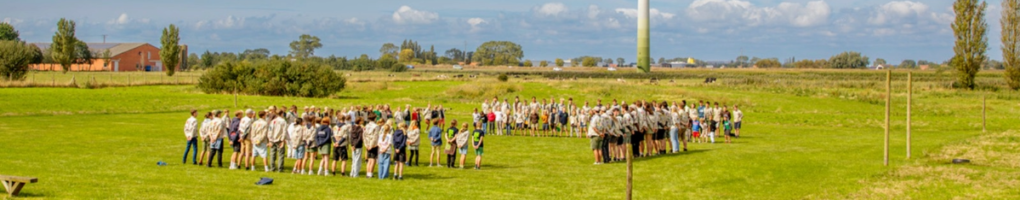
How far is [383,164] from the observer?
20125mm

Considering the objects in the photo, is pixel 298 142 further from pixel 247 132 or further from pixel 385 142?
pixel 385 142

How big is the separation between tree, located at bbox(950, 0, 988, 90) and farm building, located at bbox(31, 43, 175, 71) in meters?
101

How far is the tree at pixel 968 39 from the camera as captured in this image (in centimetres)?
7512

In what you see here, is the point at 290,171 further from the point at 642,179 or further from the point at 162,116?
the point at 162,116

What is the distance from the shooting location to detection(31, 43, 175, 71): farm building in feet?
403

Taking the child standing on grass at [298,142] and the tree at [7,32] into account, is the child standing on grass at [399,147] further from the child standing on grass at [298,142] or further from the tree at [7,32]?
the tree at [7,32]

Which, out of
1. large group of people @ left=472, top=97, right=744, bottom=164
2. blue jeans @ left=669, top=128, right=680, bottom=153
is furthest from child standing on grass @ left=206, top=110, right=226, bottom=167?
blue jeans @ left=669, top=128, right=680, bottom=153

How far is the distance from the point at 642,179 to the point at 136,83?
58949mm

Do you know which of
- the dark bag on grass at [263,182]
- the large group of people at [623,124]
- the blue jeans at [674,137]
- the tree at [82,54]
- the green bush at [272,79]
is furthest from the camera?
the tree at [82,54]

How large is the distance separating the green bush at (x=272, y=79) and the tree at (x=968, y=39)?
165 ft

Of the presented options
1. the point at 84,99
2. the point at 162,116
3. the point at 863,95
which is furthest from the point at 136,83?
the point at 863,95

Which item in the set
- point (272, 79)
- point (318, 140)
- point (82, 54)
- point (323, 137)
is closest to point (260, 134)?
point (318, 140)

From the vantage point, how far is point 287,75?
215ft

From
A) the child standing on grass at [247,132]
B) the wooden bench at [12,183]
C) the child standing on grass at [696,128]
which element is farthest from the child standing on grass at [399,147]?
the child standing on grass at [696,128]
